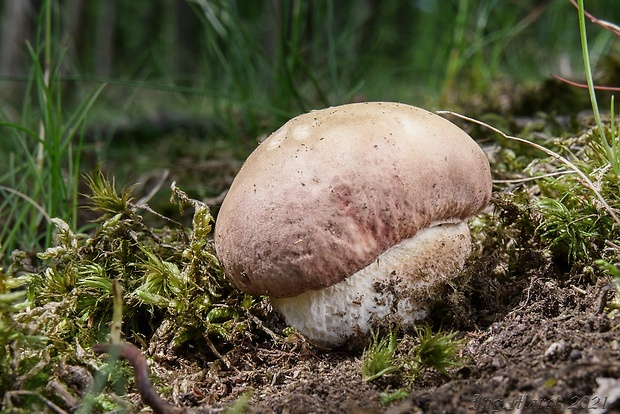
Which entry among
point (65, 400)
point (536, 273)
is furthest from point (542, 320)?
point (65, 400)

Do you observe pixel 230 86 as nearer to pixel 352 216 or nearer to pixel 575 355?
pixel 352 216

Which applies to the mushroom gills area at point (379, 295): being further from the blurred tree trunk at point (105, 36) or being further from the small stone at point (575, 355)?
the blurred tree trunk at point (105, 36)

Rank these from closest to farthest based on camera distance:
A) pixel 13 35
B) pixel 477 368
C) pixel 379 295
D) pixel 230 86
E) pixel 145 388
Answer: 1. pixel 145 388
2. pixel 477 368
3. pixel 379 295
4. pixel 230 86
5. pixel 13 35

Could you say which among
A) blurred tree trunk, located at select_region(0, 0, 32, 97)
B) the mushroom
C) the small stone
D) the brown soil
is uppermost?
blurred tree trunk, located at select_region(0, 0, 32, 97)

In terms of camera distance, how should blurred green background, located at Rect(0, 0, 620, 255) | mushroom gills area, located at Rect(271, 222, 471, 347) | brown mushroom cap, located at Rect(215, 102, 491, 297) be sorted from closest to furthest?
brown mushroom cap, located at Rect(215, 102, 491, 297) < mushroom gills area, located at Rect(271, 222, 471, 347) < blurred green background, located at Rect(0, 0, 620, 255)

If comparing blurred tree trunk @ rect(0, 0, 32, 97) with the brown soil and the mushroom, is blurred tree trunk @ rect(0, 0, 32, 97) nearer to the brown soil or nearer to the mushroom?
the mushroom

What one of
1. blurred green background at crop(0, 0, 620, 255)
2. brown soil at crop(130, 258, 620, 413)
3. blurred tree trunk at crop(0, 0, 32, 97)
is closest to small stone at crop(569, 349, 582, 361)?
brown soil at crop(130, 258, 620, 413)

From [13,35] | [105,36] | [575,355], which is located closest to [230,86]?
[575,355]
